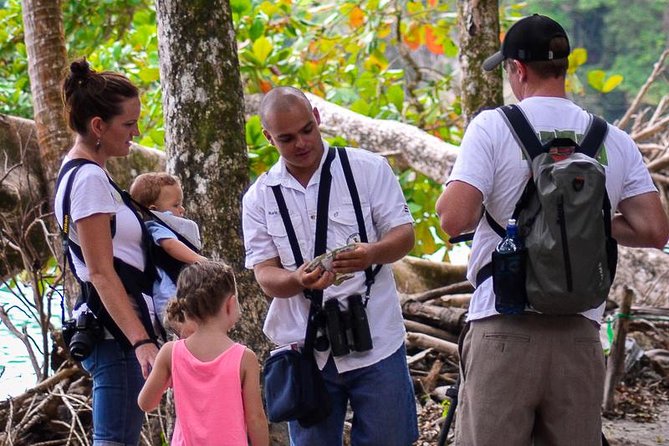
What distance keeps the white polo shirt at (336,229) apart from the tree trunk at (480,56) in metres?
2.75

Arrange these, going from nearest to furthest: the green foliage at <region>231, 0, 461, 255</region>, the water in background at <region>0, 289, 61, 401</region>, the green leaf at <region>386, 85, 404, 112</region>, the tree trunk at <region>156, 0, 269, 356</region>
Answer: the tree trunk at <region>156, 0, 269, 356</region>
the water in background at <region>0, 289, 61, 401</region>
the green foliage at <region>231, 0, 461, 255</region>
the green leaf at <region>386, 85, 404, 112</region>

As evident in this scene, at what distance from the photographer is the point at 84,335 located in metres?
3.08

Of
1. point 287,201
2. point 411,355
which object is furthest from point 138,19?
point 287,201

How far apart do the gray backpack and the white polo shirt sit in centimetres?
57

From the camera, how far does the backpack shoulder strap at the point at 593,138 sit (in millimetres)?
2777

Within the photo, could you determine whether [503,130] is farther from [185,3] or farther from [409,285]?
[409,285]

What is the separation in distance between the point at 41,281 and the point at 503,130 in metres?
3.28

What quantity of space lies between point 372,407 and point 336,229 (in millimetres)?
549

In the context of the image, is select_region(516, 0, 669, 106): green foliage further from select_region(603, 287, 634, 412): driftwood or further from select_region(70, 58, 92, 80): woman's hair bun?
select_region(70, 58, 92, 80): woman's hair bun

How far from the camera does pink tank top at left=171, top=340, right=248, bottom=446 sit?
2.80 m

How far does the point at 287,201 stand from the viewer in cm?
309

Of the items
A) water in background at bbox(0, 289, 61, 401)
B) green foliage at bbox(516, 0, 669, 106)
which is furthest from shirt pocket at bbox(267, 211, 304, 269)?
green foliage at bbox(516, 0, 669, 106)

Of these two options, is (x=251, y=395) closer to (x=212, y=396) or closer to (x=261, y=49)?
(x=212, y=396)

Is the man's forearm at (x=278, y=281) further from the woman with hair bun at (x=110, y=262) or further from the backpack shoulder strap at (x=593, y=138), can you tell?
the backpack shoulder strap at (x=593, y=138)
